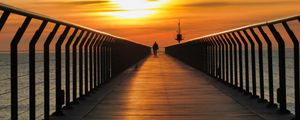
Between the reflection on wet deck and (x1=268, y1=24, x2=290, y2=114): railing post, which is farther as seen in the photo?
the reflection on wet deck

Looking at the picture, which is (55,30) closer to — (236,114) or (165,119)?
(165,119)

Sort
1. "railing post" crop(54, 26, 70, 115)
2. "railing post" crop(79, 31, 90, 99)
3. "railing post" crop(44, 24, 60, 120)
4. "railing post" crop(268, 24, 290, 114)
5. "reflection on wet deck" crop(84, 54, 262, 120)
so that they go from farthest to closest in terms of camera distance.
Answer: "railing post" crop(79, 31, 90, 99), "railing post" crop(54, 26, 70, 115), "reflection on wet deck" crop(84, 54, 262, 120), "railing post" crop(268, 24, 290, 114), "railing post" crop(44, 24, 60, 120)

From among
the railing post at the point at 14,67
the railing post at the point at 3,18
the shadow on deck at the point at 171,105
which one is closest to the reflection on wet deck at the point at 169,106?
the shadow on deck at the point at 171,105

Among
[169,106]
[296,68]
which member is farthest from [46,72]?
[296,68]

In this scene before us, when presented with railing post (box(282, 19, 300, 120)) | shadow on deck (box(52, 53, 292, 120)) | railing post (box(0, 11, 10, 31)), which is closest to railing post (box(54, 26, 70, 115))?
shadow on deck (box(52, 53, 292, 120))

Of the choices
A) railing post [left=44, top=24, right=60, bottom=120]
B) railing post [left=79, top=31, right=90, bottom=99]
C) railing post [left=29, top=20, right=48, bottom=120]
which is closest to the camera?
railing post [left=29, top=20, right=48, bottom=120]

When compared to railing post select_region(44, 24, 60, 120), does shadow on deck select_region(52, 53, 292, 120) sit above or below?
below

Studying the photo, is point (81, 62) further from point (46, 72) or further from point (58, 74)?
point (46, 72)

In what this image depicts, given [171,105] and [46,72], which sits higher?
[46,72]

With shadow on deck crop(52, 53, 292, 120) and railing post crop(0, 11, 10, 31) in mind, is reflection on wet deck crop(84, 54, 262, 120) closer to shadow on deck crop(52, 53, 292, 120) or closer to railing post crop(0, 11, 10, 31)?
shadow on deck crop(52, 53, 292, 120)

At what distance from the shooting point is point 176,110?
7547 millimetres

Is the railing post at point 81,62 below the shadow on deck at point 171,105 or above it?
above

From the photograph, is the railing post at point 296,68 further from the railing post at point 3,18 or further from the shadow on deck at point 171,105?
the railing post at point 3,18

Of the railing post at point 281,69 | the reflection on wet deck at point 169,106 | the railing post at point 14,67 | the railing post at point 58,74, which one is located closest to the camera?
the railing post at point 14,67
